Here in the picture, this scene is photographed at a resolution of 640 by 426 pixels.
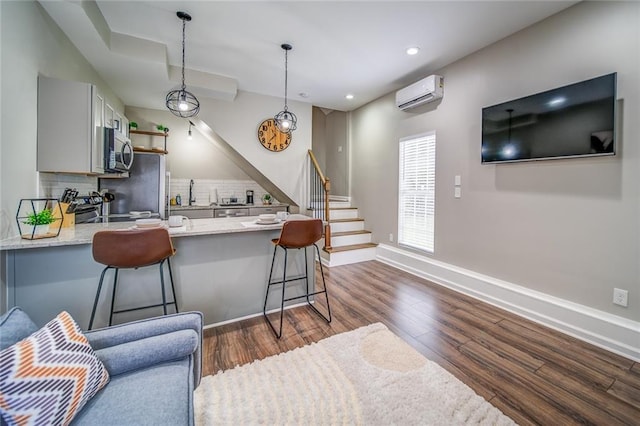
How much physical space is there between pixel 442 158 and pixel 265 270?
2.76 meters

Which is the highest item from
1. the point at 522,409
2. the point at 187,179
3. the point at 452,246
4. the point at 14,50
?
the point at 14,50

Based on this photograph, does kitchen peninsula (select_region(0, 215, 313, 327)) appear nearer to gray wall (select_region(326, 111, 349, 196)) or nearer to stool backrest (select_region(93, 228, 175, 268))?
stool backrest (select_region(93, 228, 175, 268))

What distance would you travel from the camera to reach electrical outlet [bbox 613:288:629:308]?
2.14 m

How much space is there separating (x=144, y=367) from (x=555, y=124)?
3.56 metres

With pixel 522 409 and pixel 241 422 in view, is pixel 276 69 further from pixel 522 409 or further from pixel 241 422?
pixel 522 409

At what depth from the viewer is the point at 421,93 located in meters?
3.64

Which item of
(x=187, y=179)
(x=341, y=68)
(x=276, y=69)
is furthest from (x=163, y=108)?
(x=341, y=68)

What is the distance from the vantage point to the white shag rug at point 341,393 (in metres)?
1.49

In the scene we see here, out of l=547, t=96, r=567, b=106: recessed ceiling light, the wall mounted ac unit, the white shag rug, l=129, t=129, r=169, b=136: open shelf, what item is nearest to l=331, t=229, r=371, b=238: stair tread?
the wall mounted ac unit

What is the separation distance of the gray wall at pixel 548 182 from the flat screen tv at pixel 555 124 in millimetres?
123

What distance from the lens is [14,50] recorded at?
185 centimetres

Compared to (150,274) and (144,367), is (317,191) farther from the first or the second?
(144,367)

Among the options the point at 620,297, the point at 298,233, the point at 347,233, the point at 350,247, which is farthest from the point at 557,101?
the point at 347,233

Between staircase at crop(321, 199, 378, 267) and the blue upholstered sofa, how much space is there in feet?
10.1
